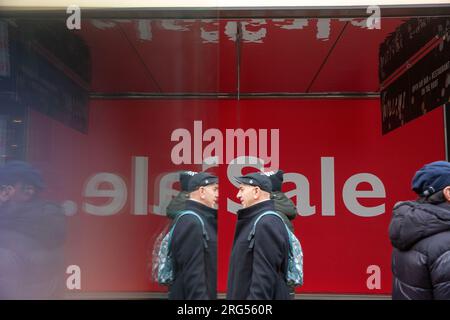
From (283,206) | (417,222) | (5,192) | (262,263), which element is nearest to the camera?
(5,192)

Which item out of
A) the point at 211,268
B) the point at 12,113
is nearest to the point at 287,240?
the point at 211,268

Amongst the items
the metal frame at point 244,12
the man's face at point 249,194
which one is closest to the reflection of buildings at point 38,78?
the metal frame at point 244,12

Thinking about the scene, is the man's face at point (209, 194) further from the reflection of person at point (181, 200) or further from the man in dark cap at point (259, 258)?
the man in dark cap at point (259, 258)

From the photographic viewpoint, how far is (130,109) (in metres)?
2.03

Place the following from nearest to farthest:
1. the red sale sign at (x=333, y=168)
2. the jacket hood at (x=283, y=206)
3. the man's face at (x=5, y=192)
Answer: the man's face at (x=5, y=192), the jacket hood at (x=283, y=206), the red sale sign at (x=333, y=168)

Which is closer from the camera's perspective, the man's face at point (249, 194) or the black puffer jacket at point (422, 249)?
the black puffer jacket at point (422, 249)

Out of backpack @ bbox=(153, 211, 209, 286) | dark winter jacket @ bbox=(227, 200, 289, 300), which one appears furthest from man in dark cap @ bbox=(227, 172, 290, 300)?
backpack @ bbox=(153, 211, 209, 286)

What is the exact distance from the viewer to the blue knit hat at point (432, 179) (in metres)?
2.08

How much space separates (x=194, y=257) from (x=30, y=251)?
0.56 m

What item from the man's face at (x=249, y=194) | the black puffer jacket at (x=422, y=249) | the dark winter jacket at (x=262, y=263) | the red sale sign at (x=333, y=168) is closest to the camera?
the black puffer jacket at (x=422, y=249)

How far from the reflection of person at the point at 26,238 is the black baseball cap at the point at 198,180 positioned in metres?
0.48

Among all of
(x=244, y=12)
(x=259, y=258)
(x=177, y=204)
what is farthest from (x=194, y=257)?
(x=244, y=12)

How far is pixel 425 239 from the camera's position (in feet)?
6.53

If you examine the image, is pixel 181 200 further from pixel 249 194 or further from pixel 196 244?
pixel 249 194
